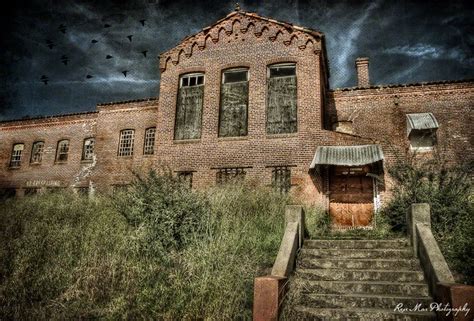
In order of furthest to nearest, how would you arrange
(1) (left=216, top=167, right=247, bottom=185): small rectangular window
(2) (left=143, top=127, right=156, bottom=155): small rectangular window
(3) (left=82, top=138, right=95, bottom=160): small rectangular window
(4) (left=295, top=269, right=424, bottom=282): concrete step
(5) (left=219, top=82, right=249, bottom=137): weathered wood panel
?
1. (3) (left=82, top=138, right=95, bottom=160): small rectangular window
2. (2) (left=143, top=127, right=156, bottom=155): small rectangular window
3. (5) (left=219, top=82, right=249, bottom=137): weathered wood panel
4. (1) (left=216, top=167, right=247, bottom=185): small rectangular window
5. (4) (left=295, top=269, right=424, bottom=282): concrete step

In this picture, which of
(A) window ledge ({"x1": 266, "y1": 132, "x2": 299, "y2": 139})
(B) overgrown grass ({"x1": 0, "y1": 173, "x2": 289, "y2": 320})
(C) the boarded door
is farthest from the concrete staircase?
(A) window ledge ({"x1": 266, "y1": 132, "x2": 299, "y2": 139})

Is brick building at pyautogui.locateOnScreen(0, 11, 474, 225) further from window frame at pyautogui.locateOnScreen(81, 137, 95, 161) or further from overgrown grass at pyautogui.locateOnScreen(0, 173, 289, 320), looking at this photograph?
overgrown grass at pyautogui.locateOnScreen(0, 173, 289, 320)

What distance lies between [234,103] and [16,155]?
16148 millimetres

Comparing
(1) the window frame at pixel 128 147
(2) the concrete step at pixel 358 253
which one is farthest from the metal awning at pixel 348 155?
(1) the window frame at pixel 128 147

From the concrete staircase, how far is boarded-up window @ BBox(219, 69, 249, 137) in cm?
774

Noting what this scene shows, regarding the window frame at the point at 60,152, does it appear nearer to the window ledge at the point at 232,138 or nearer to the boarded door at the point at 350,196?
the window ledge at the point at 232,138

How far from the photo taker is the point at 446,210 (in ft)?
29.1

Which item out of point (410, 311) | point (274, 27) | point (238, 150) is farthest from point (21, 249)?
point (274, 27)

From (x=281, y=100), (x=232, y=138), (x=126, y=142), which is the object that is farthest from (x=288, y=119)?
(x=126, y=142)

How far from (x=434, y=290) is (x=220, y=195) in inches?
212

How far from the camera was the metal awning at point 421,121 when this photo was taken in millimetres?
14492

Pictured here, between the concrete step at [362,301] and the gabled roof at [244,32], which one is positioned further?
the gabled roof at [244,32]

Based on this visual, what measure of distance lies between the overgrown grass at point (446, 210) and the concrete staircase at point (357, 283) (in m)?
0.88

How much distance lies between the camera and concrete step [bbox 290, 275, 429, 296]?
20.6ft
